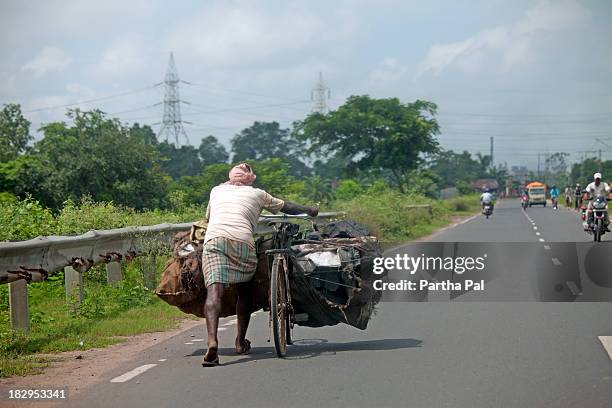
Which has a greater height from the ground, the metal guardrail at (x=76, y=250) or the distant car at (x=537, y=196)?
the metal guardrail at (x=76, y=250)

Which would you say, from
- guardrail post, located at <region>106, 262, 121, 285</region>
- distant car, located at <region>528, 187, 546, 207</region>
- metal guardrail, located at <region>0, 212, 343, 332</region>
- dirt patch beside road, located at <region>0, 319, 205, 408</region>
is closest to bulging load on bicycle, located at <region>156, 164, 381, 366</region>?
metal guardrail, located at <region>0, 212, 343, 332</region>

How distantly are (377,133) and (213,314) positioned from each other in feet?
184

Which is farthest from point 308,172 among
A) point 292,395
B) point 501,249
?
point 292,395

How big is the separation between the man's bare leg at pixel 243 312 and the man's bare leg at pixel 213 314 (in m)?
0.55

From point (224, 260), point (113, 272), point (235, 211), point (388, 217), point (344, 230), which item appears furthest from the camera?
point (388, 217)

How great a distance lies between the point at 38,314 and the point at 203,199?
24.0 m

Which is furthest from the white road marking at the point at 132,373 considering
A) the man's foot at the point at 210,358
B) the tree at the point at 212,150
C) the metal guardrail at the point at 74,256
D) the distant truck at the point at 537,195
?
the tree at the point at 212,150

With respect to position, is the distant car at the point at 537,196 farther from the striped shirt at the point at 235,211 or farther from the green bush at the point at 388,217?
the striped shirt at the point at 235,211

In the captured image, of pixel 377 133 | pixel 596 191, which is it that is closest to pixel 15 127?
pixel 377 133

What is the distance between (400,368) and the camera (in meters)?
7.76

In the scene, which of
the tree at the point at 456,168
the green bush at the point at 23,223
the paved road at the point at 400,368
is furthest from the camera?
the tree at the point at 456,168

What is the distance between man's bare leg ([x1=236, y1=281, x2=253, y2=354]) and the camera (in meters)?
8.84

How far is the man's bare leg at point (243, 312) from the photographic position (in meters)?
8.84

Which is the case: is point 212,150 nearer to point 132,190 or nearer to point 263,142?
point 263,142
